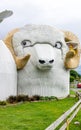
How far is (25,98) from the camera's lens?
1105 inches

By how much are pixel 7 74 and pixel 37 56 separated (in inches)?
129

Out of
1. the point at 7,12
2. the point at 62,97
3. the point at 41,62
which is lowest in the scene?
the point at 62,97

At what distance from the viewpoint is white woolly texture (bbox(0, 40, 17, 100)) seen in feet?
84.6

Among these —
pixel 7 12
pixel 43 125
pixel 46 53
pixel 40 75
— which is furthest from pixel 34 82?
pixel 43 125

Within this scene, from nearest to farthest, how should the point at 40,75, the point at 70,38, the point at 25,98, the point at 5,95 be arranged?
1. the point at 5,95
2. the point at 25,98
3. the point at 40,75
4. the point at 70,38

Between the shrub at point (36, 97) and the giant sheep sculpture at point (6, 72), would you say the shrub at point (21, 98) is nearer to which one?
the giant sheep sculpture at point (6, 72)

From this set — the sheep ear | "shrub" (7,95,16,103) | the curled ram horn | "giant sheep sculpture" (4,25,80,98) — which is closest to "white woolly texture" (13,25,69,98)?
"giant sheep sculpture" (4,25,80,98)

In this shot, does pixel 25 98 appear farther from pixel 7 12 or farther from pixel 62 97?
pixel 7 12

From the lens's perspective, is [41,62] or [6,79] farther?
[41,62]

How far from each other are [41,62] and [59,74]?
2.85 meters

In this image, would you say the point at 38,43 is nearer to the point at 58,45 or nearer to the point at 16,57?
the point at 58,45

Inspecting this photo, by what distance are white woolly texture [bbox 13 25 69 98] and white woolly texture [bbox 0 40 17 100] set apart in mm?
1312

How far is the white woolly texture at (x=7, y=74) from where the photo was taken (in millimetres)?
25794

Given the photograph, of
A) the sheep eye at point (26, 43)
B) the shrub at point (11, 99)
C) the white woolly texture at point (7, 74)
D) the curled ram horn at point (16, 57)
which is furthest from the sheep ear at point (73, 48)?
the shrub at point (11, 99)
